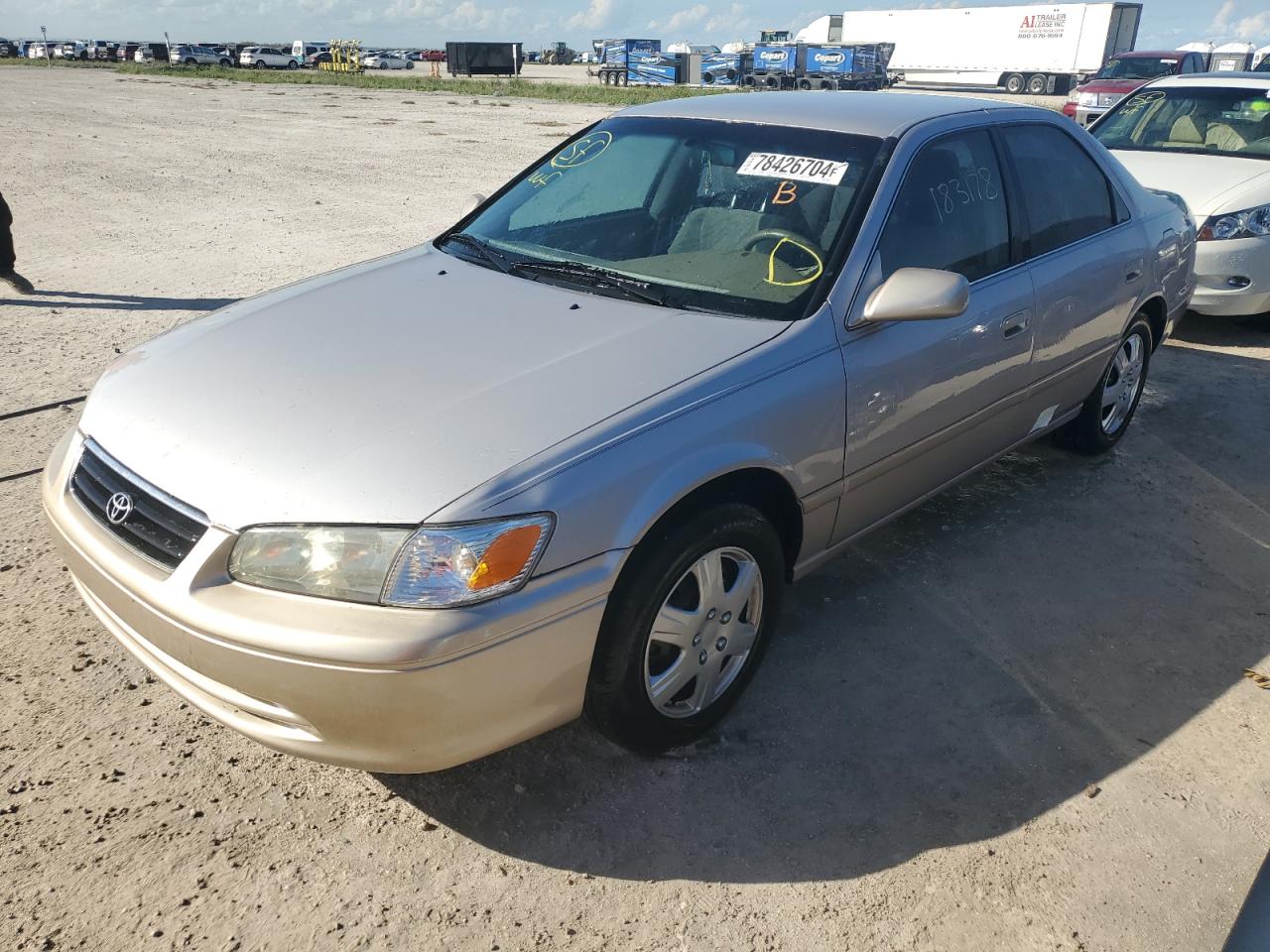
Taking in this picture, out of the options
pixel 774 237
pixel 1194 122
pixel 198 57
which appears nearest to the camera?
pixel 774 237

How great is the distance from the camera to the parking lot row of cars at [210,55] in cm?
5770

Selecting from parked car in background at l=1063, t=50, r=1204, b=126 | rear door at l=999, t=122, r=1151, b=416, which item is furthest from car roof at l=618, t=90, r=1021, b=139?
parked car in background at l=1063, t=50, r=1204, b=126

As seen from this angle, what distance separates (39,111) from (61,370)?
21751 millimetres

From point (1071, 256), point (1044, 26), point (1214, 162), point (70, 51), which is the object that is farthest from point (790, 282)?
point (70, 51)

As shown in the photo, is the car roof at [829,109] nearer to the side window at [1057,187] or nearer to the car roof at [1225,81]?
the side window at [1057,187]

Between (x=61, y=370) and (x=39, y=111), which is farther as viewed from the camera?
(x=39, y=111)

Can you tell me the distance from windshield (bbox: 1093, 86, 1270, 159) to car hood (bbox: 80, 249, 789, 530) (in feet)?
20.4

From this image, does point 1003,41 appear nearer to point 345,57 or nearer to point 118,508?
point 345,57

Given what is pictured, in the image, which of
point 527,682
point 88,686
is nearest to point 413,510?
point 527,682

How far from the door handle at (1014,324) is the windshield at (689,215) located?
80cm

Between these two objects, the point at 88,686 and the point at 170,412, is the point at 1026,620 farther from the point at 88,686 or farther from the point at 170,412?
the point at 88,686

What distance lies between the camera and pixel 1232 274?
6363mm

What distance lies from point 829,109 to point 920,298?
1082 millimetres

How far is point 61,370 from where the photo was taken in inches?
221
